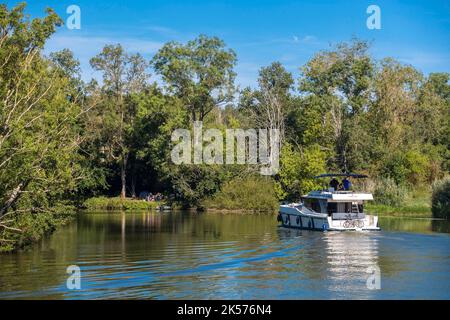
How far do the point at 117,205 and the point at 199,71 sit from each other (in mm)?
17695

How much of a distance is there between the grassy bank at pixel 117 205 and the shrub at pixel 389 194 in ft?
81.5

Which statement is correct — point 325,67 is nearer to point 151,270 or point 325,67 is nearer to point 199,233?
point 199,233

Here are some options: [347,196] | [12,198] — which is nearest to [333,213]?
[347,196]

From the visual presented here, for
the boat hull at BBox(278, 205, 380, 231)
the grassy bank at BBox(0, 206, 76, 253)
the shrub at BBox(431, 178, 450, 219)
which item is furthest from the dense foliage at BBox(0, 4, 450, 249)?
the grassy bank at BBox(0, 206, 76, 253)

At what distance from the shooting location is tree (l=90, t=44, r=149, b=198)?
82.8 metres

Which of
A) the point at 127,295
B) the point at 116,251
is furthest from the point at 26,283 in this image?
the point at 116,251

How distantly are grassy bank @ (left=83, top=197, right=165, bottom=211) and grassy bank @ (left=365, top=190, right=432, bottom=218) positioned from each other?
82.3 ft

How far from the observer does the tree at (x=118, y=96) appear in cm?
8275

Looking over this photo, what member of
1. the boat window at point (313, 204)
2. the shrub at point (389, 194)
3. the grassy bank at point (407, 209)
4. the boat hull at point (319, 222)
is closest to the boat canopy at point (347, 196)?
the boat hull at point (319, 222)

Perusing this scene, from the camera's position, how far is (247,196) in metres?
73.0

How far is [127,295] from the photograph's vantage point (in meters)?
22.8

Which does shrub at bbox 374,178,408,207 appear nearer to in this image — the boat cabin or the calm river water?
the calm river water

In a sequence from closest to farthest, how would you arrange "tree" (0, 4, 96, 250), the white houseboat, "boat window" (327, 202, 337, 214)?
"tree" (0, 4, 96, 250) < the white houseboat < "boat window" (327, 202, 337, 214)

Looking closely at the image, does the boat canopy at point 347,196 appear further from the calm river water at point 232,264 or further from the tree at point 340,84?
the tree at point 340,84
